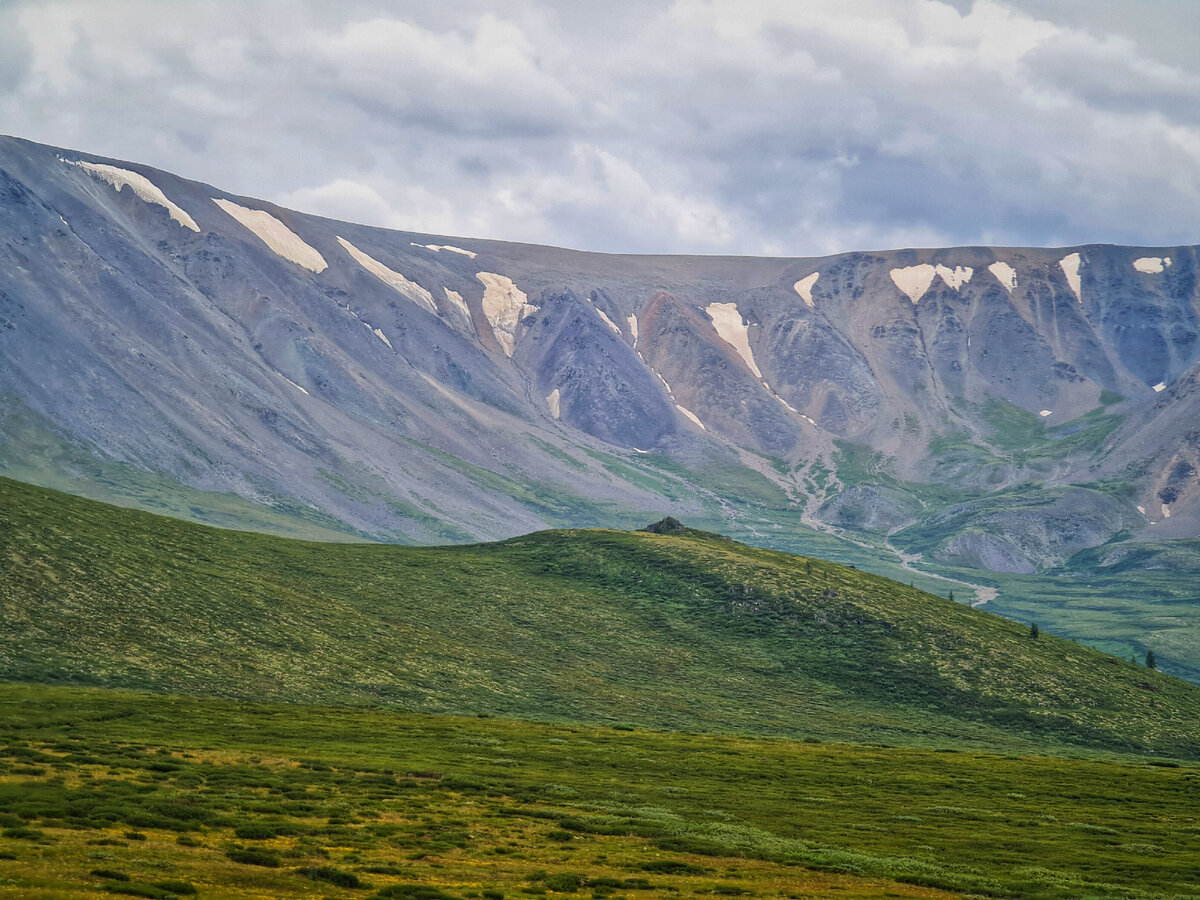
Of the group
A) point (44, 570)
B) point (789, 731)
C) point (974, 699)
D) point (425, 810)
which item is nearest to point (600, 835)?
point (425, 810)

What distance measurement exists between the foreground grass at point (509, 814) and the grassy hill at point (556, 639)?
1755 centimetres

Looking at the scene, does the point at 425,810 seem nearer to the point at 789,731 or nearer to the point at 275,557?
the point at 789,731

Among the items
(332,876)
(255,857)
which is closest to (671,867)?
(332,876)

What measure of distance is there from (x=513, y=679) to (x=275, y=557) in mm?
44330

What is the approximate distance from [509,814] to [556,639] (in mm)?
84838

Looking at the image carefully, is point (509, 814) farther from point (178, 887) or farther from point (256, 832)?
point (178, 887)

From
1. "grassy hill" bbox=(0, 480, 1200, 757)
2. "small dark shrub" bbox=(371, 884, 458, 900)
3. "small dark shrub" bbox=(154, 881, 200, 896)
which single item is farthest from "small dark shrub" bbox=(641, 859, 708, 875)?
"grassy hill" bbox=(0, 480, 1200, 757)

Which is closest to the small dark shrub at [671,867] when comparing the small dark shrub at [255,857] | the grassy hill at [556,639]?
the small dark shrub at [255,857]

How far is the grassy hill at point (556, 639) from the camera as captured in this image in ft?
333

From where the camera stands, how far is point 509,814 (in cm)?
5475

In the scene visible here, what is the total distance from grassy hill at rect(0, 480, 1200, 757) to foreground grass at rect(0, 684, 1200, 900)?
17.5 m

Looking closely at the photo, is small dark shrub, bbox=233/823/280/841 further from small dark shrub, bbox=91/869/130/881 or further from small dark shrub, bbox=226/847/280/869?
small dark shrub, bbox=91/869/130/881

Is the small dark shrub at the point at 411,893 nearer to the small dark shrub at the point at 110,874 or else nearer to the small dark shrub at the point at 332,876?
the small dark shrub at the point at 332,876

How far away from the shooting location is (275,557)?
5758 inches
